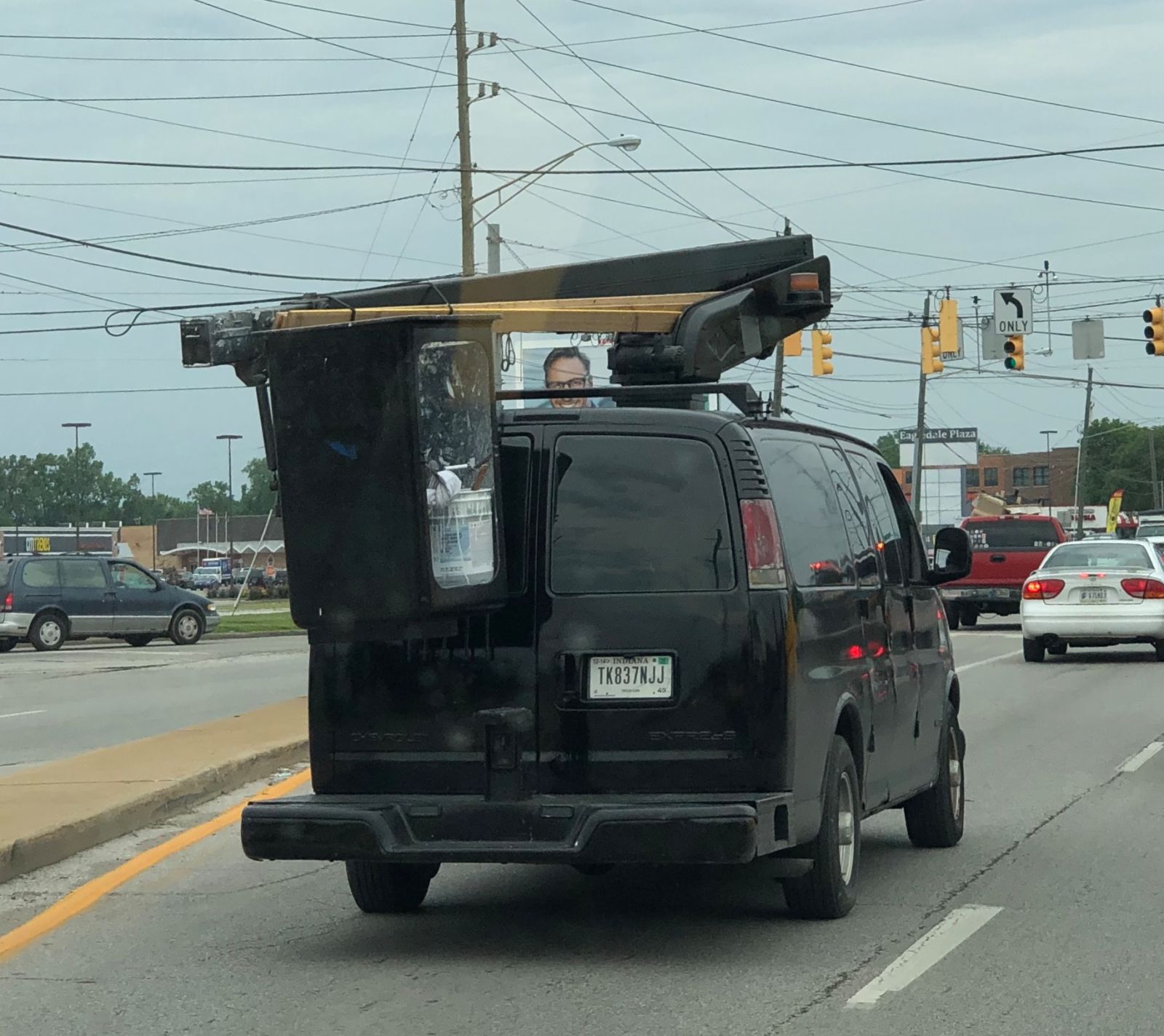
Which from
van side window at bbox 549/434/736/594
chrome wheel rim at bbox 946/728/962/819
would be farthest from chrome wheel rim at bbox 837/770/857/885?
chrome wheel rim at bbox 946/728/962/819

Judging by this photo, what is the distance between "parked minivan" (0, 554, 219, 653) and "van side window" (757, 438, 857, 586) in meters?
26.9

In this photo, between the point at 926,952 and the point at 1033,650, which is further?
the point at 1033,650

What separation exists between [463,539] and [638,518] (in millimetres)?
673

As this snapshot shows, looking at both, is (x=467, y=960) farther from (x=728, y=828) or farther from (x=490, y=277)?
(x=490, y=277)

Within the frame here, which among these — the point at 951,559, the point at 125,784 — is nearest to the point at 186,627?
the point at 125,784

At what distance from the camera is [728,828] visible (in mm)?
6570

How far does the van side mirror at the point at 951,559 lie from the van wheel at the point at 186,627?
1065 inches

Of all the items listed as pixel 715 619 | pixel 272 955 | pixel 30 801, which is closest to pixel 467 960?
pixel 272 955

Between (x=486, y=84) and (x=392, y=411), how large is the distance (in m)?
31.9

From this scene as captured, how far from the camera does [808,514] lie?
25.1ft

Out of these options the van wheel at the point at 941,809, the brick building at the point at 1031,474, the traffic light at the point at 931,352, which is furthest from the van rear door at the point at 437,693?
the brick building at the point at 1031,474

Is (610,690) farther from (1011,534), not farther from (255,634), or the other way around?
(255,634)

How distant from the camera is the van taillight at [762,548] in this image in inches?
273

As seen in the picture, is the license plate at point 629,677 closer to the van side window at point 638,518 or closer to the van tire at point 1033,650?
the van side window at point 638,518
